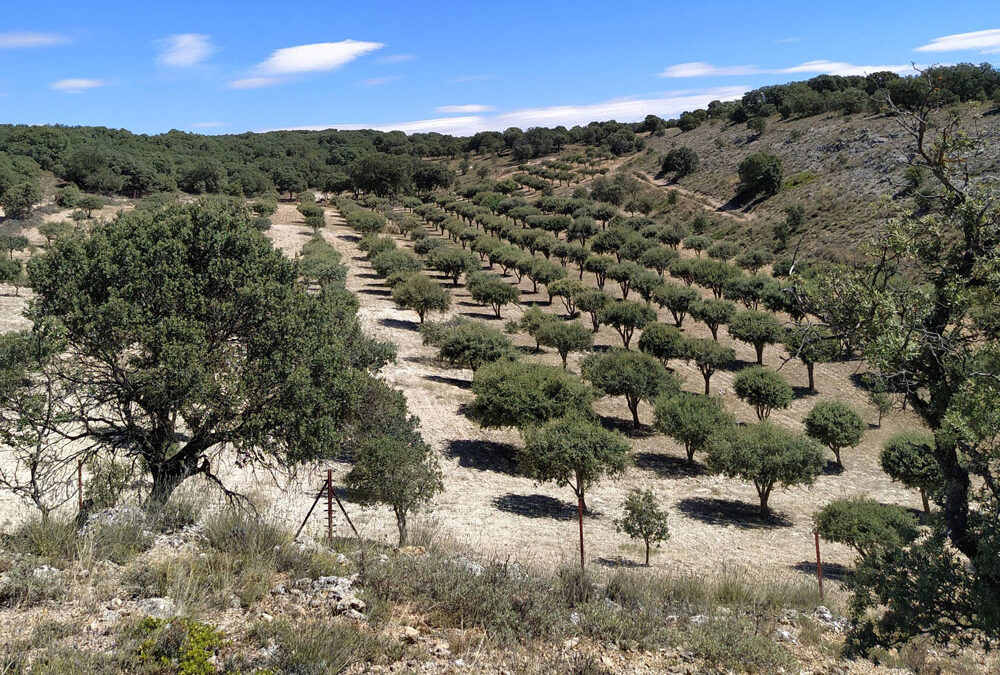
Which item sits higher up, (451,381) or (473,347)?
(473,347)

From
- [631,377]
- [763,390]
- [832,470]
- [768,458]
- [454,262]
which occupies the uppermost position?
[454,262]

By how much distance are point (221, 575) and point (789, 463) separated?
820 inches

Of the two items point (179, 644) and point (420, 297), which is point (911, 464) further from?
point (420, 297)

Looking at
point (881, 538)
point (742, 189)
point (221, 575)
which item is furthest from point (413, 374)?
point (742, 189)

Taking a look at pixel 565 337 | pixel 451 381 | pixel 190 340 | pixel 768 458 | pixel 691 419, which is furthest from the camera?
pixel 565 337

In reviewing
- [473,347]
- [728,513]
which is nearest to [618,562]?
[728,513]

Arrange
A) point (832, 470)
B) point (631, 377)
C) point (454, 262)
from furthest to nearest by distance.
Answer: point (454, 262)
point (631, 377)
point (832, 470)

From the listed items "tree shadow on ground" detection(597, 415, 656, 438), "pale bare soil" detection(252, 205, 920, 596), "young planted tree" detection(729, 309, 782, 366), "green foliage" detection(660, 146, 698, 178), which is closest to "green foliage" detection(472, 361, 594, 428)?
"pale bare soil" detection(252, 205, 920, 596)

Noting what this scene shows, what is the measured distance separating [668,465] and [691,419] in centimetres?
287

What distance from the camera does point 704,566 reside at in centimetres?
1839

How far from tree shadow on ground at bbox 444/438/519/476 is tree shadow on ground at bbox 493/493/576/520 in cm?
287

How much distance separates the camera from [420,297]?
44.6m

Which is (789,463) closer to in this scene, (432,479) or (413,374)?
(432,479)

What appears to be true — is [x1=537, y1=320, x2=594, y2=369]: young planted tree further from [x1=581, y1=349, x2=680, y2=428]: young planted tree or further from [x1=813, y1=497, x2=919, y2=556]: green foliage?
[x1=813, y1=497, x2=919, y2=556]: green foliage
